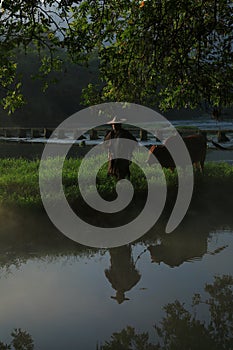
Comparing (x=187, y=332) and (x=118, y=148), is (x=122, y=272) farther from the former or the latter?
(x=118, y=148)

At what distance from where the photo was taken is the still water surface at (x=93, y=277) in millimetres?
6090

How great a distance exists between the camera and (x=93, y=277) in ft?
25.8

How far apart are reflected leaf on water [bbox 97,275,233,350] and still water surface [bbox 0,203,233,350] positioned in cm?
14

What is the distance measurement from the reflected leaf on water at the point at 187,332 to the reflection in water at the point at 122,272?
0.99 meters

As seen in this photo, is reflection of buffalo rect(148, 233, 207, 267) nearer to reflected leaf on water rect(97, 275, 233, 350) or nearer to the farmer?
reflected leaf on water rect(97, 275, 233, 350)

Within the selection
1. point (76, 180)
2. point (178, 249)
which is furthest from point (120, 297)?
point (76, 180)

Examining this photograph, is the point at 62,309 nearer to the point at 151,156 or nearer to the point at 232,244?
the point at 232,244

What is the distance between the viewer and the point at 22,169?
632 inches

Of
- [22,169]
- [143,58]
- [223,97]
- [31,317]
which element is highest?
[143,58]

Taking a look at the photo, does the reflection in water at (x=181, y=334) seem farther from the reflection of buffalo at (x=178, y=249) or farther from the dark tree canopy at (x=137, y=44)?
the dark tree canopy at (x=137, y=44)

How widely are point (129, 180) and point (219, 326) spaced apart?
8.48 metres

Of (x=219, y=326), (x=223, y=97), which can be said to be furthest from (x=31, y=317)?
(x=223, y=97)

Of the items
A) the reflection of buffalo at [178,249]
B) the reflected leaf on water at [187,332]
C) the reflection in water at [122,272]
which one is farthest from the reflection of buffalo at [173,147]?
the reflected leaf on water at [187,332]

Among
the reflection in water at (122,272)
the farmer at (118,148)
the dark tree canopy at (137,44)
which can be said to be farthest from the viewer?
the farmer at (118,148)
